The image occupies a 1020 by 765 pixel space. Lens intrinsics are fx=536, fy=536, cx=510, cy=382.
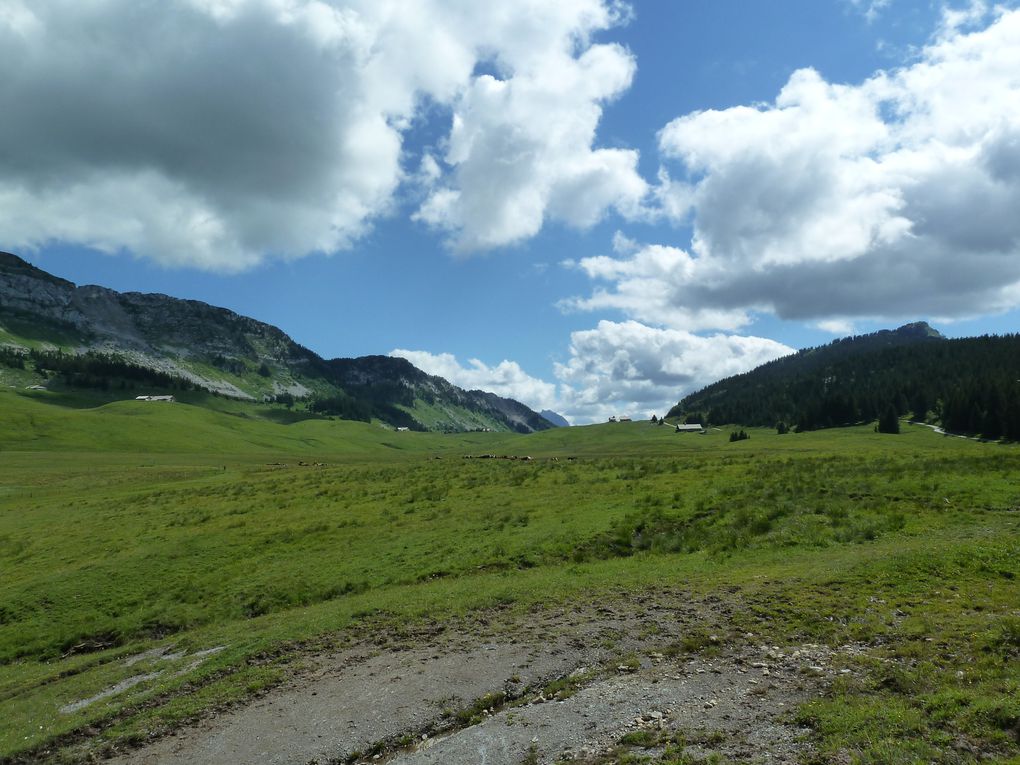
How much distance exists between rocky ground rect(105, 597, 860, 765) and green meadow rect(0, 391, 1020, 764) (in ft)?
3.21

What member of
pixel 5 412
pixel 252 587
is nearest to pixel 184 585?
pixel 252 587

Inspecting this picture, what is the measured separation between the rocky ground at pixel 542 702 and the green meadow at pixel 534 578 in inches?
38.6

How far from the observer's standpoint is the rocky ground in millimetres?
11188

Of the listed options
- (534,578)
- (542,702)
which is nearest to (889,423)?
(534,578)

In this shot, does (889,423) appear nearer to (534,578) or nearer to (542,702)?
(534,578)

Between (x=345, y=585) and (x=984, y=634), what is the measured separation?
24.7 meters

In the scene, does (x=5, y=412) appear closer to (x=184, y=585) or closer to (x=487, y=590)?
(x=184, y=585)

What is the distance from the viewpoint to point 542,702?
525 inches

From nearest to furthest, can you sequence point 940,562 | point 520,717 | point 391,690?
point 520,717 → point 391,690 → point 940,562

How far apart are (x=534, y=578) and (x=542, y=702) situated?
1096cm

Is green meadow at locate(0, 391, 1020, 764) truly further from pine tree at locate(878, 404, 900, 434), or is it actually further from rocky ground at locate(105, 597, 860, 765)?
pine tree at locate(878, 404, 900, 434)

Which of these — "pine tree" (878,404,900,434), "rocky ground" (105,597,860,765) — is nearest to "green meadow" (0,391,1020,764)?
"rocky ground" (105,597,860,765)

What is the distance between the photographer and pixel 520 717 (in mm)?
12727

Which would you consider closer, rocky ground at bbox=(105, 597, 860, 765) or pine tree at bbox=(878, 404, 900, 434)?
rocky ground at bbox=(105, 597, 860, 765)
